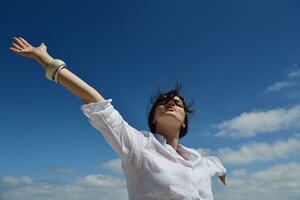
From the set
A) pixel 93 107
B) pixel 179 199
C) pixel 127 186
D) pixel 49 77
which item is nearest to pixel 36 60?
pixel 49 77

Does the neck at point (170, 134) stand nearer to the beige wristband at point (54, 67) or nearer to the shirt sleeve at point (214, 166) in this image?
the shirt sleeve at point (214, 166)

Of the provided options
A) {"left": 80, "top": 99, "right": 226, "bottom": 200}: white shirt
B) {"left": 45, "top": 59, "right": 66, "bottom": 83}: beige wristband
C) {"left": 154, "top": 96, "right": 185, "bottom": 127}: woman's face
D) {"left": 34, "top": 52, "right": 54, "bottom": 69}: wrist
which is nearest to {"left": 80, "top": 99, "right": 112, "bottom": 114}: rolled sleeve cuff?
{"left": 80, "top": 99, "right": 226, "bottom": 200}: white shirt

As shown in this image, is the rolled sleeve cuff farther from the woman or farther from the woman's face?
the woman's face

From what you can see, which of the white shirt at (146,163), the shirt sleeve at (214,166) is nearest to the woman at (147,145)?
the white shirt at (146,163)

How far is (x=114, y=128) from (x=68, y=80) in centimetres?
83

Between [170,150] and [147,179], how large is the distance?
682mm

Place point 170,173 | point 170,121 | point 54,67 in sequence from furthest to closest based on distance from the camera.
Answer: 1. point 170,121
2. point 170,173
3. point 54,67

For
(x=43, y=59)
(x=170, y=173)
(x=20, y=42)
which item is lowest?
(x=170, y=173)

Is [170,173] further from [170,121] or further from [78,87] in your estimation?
[78,87]

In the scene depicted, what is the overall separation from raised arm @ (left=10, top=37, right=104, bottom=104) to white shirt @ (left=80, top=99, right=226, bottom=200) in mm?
117

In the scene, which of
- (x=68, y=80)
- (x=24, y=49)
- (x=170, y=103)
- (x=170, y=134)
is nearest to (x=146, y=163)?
(x=170, y=134)

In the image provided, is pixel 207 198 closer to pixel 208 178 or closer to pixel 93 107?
pixel 208 178

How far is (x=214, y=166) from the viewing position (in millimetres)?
7422

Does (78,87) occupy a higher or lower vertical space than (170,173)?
higher
